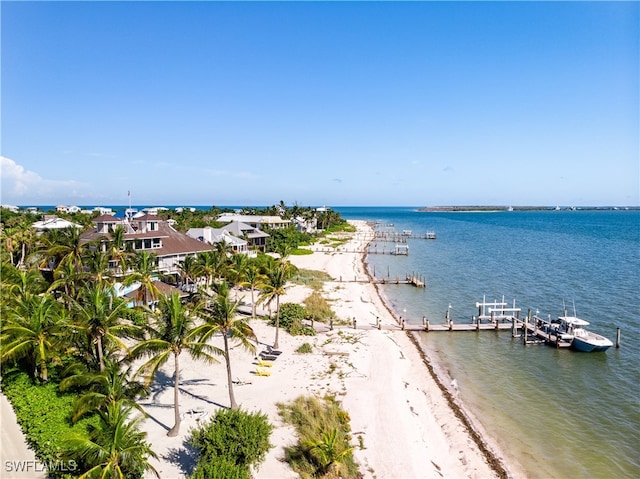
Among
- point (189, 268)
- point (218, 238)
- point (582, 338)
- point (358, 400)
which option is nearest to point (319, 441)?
point (358, 400)

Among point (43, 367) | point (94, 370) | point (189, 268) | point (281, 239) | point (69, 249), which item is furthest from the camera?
point (281, 239)

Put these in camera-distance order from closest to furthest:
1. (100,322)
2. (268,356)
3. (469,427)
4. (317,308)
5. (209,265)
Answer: (100,322)
(469,427)
(268,356)
(209,265)
(317,308)

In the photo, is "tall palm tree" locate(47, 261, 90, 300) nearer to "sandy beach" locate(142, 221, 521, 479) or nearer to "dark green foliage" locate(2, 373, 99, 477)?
"sandy beach" locate(142, 221, 521, 479)

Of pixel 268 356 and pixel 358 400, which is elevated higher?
pixel 268 356

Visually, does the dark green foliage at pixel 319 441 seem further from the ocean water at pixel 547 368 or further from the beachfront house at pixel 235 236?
the beachfront house at pixel 235 236

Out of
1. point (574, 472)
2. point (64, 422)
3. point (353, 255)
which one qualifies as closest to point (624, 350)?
point (574, 472)

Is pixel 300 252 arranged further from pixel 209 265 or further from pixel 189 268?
pixel 189 268

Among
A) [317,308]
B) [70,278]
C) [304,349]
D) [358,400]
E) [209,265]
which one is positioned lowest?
[358,400]

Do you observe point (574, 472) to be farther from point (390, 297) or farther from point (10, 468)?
point (390, 297)
